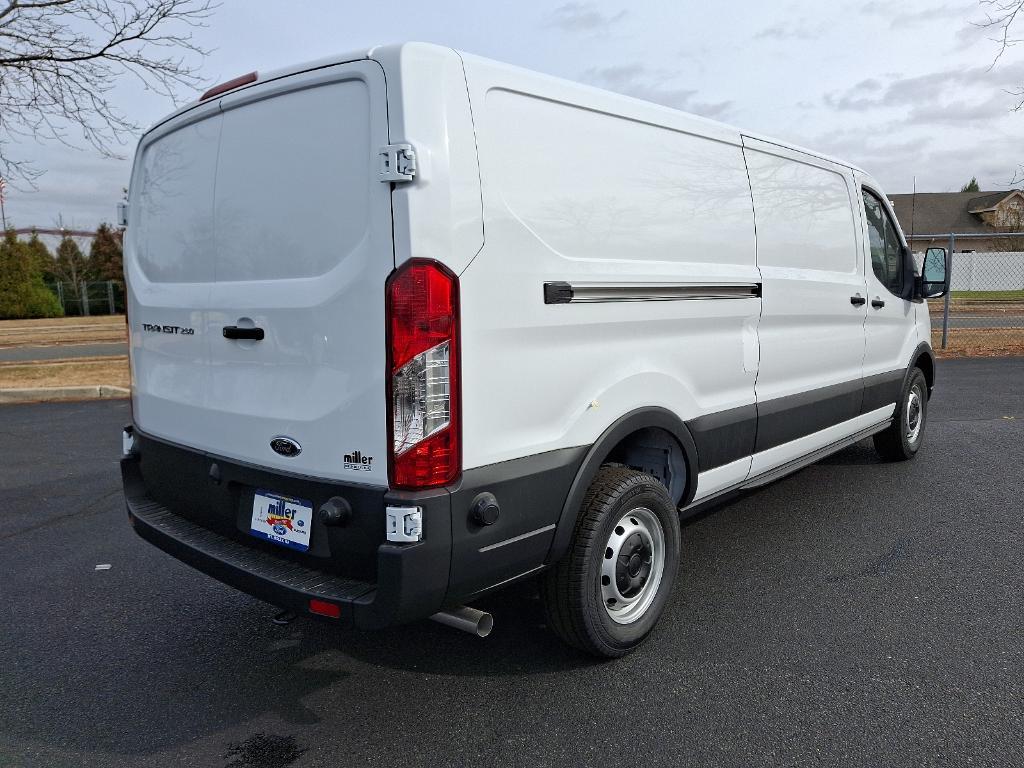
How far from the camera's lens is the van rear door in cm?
247

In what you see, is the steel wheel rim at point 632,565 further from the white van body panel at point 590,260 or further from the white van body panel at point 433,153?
the white van body panel at point 433,153

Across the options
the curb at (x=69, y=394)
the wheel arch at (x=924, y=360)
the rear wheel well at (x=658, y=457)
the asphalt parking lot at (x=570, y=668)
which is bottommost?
the asphalt parking lot at (x=570, y=668)

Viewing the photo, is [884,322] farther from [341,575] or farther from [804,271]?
[341,575]

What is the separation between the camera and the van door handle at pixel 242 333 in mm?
2789

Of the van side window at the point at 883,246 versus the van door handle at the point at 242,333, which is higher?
the van side window at the point at 883,246

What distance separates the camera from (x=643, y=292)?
3.17m

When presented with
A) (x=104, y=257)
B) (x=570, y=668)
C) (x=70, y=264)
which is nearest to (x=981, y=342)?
(x=570, y=668)

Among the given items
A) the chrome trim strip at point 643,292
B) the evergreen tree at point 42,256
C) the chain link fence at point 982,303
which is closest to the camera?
the chrome trim strip at point 643,292

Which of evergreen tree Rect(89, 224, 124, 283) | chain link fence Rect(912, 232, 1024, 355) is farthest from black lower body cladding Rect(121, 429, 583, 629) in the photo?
evergreen tree Rect(89, 224, 124, 283)

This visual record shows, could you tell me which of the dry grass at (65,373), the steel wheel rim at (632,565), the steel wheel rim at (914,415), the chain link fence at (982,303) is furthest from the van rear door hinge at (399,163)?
the dry grass at (65,373)

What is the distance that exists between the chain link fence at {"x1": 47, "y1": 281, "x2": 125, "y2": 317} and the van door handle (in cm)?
4409

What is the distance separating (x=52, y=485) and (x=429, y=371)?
5109 millimetres

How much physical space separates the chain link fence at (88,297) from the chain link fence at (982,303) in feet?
129

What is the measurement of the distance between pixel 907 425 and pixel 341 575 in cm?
507
